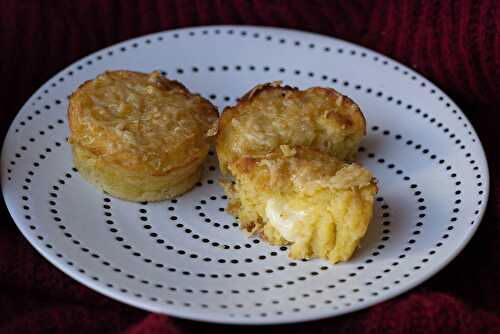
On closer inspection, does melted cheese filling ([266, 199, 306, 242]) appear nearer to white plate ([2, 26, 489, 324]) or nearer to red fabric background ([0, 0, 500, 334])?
white plate ([2, 26, 489, 324])

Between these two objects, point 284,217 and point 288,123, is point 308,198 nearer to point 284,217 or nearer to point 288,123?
point 284,217

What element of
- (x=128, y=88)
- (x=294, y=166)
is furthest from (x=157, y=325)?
(x=128, y=88)

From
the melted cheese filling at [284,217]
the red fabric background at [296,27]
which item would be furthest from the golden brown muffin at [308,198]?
the red fabric background at [296,27]

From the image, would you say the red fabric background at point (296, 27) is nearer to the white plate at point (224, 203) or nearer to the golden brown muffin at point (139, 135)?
the white plate at point (224, 203)

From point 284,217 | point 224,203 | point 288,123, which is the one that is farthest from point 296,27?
point 284,217

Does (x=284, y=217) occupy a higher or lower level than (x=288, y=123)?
lower

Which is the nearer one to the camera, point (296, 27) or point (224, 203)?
point (224, 203)
